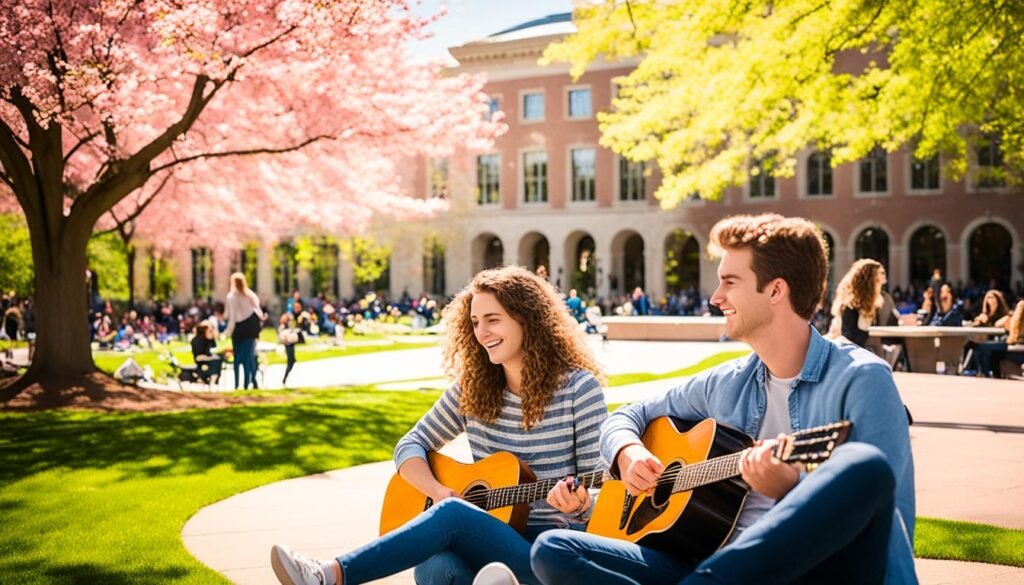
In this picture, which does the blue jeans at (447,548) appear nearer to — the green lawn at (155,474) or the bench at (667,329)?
the green lawn at (155,474)

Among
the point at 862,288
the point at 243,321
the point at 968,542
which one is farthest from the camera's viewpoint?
the point at 243,321

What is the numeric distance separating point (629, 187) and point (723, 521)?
158 feet

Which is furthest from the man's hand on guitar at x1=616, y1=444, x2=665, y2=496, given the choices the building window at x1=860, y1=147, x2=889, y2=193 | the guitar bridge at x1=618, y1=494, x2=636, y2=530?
the building window at x1=860, y1=147, x2=889, y2=193

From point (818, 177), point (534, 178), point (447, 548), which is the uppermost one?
point (534, 178)

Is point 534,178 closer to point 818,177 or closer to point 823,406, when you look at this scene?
point 818,177

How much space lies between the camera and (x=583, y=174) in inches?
2015

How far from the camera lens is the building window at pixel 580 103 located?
166 feet

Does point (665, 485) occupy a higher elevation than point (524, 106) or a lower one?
lower

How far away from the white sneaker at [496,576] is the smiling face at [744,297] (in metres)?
0.93

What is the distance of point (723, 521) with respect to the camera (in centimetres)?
274

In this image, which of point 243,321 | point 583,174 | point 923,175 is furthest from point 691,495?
point 583,174

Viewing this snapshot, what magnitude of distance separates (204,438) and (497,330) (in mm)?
6675

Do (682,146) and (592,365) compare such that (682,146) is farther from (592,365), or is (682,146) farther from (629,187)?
(629,187)

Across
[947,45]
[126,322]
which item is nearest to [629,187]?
[126,322]
